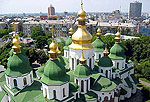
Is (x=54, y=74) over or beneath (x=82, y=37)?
beneath

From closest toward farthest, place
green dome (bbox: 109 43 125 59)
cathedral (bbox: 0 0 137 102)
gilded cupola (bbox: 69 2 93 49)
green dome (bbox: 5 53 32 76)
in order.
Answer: cathedral (bbox: 0 0 137 102), green dome (bbox: 5 53 32 76), gilded cupola (bbox: 69 2 93 49), green dome (bbox: 109 43 125 59)

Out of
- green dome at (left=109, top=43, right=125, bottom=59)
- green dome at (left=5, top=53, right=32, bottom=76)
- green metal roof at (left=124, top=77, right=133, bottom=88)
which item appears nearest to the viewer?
green dome at (left=5, top=53, right=32, bottom=76)

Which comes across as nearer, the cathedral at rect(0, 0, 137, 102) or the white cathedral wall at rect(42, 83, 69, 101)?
the white cathedral wall at rect(42, 83, 69, 101)

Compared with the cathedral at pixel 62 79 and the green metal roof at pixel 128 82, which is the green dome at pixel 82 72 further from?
the green metal roof at pixel 128 82

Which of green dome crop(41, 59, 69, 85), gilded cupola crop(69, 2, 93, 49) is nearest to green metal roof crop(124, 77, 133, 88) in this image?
gilded cupola crop(69, 2, 93, 49)

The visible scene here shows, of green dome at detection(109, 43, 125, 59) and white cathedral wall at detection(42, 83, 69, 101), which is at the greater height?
green dome at detection(109, 43, 125, 59)

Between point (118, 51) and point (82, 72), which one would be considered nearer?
point (82, 72)

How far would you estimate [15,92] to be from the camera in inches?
795

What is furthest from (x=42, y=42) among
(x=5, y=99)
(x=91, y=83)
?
(x=91, y=83)

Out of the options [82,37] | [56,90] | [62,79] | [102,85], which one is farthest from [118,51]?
[56,90]

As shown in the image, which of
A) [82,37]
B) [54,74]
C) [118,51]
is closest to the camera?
[54,74]

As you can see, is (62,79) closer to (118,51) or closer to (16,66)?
(16,66)

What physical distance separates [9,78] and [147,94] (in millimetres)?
23971

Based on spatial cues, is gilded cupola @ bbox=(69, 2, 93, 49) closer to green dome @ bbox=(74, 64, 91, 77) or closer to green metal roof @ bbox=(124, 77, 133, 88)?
green dome @ bbox=(74, 64, 91, 77)
